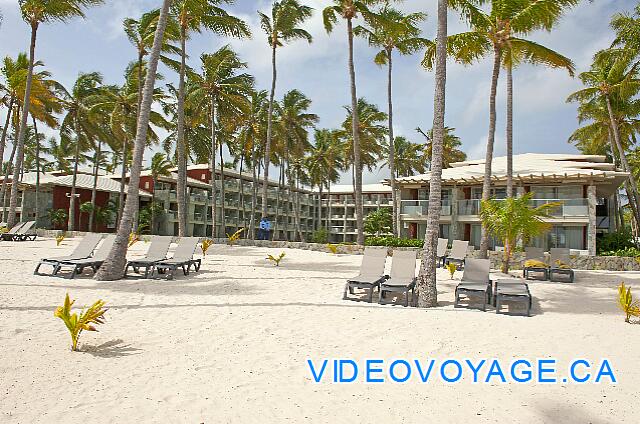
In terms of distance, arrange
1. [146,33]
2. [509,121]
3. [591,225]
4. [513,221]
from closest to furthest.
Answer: [513,221], [509,121], [591,225], [146,33]

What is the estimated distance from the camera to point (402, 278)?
10086mm

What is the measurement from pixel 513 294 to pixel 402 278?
240cm

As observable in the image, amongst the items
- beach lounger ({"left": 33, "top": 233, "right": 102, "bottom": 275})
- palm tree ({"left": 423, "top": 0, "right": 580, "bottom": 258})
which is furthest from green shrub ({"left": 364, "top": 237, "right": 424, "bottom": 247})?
beach lounger ({"left": 33, "top": 233, "right": 102, "bottom": 275})

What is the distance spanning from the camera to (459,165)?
32406 mm

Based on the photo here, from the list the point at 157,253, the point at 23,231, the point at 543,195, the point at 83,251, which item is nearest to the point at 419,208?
the point at 543,195

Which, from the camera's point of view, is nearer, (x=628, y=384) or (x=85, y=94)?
(x=628, y=384)

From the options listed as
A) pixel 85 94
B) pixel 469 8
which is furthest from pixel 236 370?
pixel 85 94

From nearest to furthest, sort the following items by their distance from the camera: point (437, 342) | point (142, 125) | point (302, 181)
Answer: point (437, 342) < point (142, 125) < point (302, 181)

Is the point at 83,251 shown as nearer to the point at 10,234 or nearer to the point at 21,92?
the point at 10,234

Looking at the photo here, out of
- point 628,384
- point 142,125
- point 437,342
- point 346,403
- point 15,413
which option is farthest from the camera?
point 142,125

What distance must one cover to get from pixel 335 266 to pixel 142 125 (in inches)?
311

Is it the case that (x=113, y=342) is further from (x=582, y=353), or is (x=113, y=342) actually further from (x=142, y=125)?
(x=142, y=125)

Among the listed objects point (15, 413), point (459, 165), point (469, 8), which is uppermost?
point (469, 8)

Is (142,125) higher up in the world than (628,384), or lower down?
higher up
